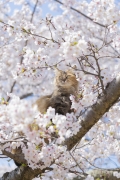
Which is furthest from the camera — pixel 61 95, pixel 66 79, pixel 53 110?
pixel 66 79

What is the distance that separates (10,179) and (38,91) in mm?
6283

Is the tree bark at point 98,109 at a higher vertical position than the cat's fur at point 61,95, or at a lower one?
lower

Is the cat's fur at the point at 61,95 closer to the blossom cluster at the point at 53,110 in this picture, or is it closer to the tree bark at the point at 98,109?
the blossom cluster at the point at 53,110

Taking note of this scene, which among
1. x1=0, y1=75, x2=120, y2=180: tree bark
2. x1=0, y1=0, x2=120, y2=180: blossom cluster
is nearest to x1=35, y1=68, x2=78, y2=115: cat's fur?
x1=0, y1=0, x2=120, y2=180: blossom cluster

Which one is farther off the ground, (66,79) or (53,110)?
(66,79)

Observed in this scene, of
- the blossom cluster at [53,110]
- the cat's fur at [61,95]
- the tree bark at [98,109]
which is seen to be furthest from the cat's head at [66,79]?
the tree bark at [98,109]

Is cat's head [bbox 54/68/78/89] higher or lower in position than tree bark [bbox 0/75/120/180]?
higher

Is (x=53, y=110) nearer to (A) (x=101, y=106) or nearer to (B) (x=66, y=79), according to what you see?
(A) (x=101, y=106)

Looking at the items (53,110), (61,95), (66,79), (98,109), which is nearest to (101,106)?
(98,109)

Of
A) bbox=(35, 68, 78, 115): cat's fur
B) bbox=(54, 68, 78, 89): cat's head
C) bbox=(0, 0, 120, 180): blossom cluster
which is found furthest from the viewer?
bbox=(54, 68, 78, 89): cat's head

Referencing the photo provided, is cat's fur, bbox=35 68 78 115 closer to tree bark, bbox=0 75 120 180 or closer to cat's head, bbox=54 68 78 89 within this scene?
cat's head, bbox=54 68 78 89

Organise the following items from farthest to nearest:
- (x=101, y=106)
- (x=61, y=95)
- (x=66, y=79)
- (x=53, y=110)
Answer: (x=66, y=79), (x=61, y=95), (x=101, y=106), (x=53, y=110)

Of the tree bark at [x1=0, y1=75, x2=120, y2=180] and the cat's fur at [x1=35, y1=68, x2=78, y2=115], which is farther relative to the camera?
the cat's fur at [x1=35, y1=68, x2=78, y2=115]

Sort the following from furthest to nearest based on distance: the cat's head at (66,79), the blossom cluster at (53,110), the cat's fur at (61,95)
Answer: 1. the cat's head at (66,79)
2. the cat's fur at (61,95)
3. the blossom cluster at (53,110)
